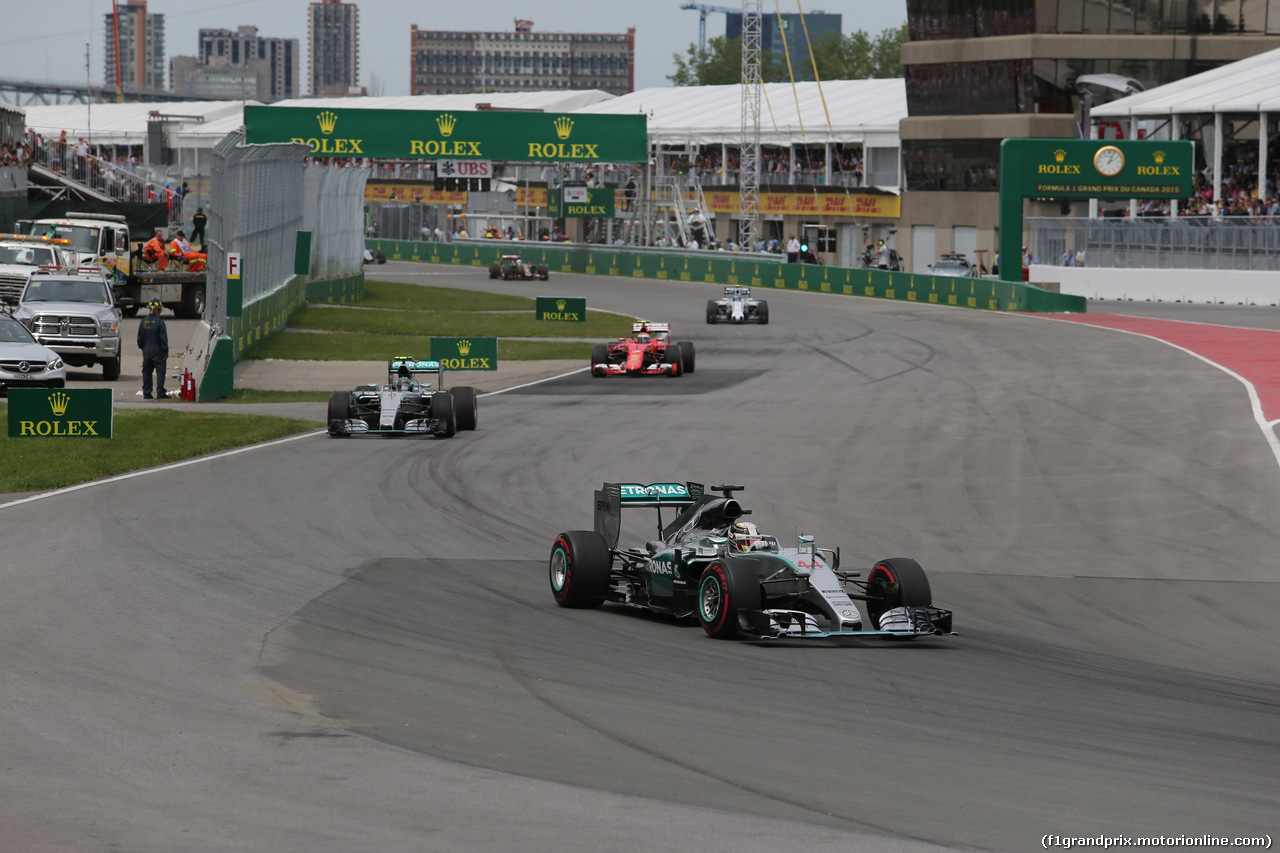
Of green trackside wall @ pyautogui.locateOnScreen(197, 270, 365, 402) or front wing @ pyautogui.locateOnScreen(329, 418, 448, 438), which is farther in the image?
green trackside wall @ pyautogui.locateOnScreen(197, 270, 365, 402)

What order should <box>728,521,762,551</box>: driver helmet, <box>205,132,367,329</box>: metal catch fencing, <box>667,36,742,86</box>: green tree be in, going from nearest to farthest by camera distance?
<box>728,521,762,551</box>: driver helmet → <box>205,132,367,329</box>: metal catch fencing → <box>667,36,742,86</box>: green tree

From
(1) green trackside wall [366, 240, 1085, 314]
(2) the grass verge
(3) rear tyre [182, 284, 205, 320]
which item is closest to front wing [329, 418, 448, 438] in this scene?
(2) the grass verge

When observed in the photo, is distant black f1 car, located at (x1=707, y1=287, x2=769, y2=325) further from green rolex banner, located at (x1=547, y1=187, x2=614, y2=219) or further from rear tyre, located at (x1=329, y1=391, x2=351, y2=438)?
green rolex banner, located at (x1=547, y1=187, x2=614, y2=219)

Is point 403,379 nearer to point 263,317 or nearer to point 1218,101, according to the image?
point 263,317

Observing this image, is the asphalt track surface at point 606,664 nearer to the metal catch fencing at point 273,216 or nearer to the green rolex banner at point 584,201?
the metal catch fencing at point 273,216

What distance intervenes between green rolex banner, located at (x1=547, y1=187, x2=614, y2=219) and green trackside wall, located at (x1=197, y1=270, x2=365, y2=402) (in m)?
22.7

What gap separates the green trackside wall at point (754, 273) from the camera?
5156 cm

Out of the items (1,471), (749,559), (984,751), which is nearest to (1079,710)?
(984,751)

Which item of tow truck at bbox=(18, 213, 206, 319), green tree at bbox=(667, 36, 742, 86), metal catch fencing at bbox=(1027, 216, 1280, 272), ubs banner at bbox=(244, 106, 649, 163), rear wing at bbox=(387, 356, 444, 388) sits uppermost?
green tree at bbox=(667, 36, 742, 86)

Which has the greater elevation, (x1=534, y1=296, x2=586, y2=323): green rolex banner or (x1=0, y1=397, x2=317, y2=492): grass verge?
(x1=534, y1=296, x2=586, y2=323): green rolex banner

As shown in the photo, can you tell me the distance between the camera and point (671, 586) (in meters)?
11.5

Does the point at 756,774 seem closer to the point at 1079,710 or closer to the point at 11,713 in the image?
the point at 1079,710

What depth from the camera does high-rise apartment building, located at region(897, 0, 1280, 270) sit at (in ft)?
225

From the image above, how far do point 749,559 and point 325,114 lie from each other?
49.5 meters
